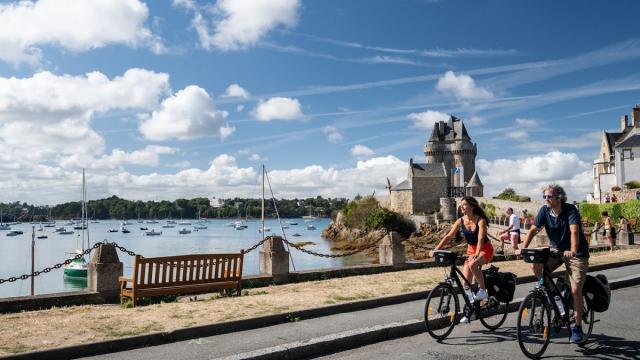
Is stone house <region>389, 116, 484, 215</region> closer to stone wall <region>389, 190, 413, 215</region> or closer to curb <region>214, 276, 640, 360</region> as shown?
stone wall <region>389, 190, 413, 215</region>

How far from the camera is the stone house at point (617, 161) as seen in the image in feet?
187

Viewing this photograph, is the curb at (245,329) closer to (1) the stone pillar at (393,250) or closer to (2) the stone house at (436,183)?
(1) the stone pillar at (393,250)

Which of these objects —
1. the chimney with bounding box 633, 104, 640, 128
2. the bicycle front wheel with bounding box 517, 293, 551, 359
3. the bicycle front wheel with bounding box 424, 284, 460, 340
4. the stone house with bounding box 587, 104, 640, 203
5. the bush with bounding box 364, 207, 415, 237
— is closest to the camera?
the bicycle front wheel with bounding box 517, 293, 551, 359

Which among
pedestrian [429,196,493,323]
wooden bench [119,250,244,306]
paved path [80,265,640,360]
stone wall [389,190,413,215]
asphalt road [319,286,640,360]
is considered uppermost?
stone wall [389,190,413,215]

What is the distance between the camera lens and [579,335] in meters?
6.75

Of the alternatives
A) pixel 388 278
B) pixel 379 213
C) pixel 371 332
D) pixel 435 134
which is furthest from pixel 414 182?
pixel 371 332

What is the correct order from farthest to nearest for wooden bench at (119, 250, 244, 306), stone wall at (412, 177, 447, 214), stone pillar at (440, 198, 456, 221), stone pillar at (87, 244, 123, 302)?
stone wall at (412, 177, 447, 214) < stone pillar at (440, 198, 456, 221) < stone pillar at (87, 244, 123, 302) < wooden bench at (119, 250, 244, 306)

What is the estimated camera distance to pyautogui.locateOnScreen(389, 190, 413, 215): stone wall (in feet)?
262

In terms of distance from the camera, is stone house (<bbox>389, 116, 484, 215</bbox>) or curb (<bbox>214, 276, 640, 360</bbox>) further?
stone house (<bbox>389, 116, 484, 215</bbox>)

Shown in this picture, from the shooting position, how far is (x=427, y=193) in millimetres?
79500

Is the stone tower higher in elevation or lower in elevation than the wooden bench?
higher

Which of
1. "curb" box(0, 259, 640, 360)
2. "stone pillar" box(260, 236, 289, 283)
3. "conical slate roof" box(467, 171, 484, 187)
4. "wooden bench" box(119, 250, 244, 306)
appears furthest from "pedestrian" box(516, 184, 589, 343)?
"conical slate roof" box(467, 171, 484, 187)

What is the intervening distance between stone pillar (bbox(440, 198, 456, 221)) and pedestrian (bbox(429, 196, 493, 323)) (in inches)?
2670

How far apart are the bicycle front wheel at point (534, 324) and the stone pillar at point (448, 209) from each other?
69.0m
